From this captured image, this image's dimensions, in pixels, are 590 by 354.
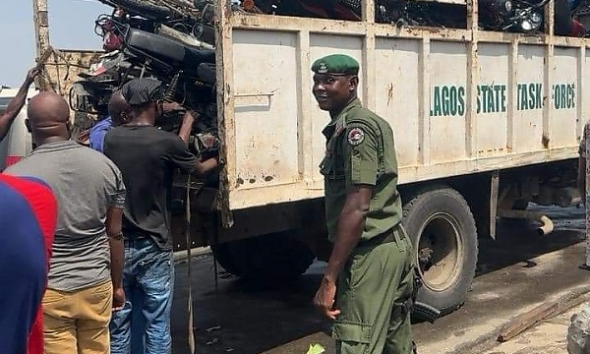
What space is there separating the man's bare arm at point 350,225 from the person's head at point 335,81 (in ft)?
1.29

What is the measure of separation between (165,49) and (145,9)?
52 centimetres

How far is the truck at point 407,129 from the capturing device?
13.5 ft

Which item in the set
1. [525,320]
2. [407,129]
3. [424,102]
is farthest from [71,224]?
[525,320]

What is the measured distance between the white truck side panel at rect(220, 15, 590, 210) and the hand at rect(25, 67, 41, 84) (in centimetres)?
166

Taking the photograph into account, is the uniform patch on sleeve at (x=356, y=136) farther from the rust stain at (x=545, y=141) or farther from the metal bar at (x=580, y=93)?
the metal bar at (x=580, y=93)

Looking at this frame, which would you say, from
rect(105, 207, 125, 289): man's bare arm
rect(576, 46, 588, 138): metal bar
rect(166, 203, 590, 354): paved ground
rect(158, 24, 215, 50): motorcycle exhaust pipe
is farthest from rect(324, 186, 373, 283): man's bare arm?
rect(576, 46, 588, 138): metal bar

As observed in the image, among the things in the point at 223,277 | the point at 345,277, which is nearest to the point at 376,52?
the point at 345,277

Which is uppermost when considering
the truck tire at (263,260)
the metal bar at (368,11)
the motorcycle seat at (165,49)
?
the metal bar at (368,11)

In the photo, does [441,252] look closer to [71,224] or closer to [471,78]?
[471,78]

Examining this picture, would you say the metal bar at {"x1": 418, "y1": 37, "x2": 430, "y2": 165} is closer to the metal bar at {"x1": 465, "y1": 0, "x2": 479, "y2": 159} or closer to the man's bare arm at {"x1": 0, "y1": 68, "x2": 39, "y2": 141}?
the metal bar at {"x1": 465, "y1": 0, "x2": 479, "y2": 159}

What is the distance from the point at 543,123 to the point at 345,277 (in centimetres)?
380

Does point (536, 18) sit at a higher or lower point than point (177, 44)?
higher

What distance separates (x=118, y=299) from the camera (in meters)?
3.52

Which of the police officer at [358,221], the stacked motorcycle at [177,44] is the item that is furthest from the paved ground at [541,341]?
the stacked motorcycle at [177,44]
